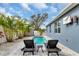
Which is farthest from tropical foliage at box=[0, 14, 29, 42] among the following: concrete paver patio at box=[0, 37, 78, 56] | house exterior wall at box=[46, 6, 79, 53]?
house exterior wall at box=[46, 6, 79, 53]

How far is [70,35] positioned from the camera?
496cm

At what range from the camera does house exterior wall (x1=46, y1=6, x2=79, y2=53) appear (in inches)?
183

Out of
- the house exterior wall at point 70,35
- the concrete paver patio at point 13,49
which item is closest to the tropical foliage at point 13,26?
the concrete paver patio at point 13,49

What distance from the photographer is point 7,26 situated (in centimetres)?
500

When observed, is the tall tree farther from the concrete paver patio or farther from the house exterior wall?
the concrete paver patio

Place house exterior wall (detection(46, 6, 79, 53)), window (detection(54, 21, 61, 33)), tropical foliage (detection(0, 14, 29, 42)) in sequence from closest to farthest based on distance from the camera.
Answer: house exterior wall (detection(46, 6, 79, 53)) < tropical foliage (detection(0, 14, 29, 42)) < window (detection(54, 21, 61, 33))

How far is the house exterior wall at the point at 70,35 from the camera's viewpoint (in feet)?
15.3

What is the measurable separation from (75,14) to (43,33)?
3.88 ft

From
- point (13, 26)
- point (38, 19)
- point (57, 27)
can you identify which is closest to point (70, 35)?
point (57, 27)

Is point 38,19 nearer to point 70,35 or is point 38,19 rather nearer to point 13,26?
point 13,26

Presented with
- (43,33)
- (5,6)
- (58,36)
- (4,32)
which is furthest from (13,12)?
(58,36)

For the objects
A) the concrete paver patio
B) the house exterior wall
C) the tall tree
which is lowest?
the concrete paver patio

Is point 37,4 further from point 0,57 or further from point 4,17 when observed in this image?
point 0,57

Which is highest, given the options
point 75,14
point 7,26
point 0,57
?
point 75,14
